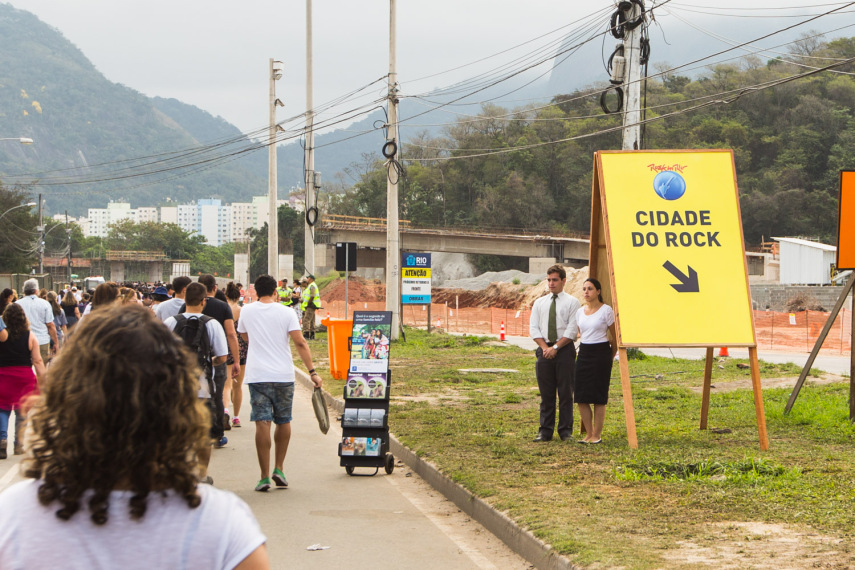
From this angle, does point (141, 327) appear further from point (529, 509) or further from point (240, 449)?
point (240, 449)

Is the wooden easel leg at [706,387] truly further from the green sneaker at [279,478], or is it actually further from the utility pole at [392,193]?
the utility pole at [392,193]

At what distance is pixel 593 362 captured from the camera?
36.3 feet

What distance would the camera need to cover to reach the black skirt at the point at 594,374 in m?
11.0

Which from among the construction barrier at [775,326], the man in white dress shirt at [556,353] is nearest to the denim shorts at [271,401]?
the man in white dress shirt at [556,353]

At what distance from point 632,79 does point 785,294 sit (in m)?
43.3

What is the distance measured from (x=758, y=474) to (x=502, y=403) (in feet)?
21.6

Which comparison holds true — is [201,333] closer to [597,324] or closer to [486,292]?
[597,324]

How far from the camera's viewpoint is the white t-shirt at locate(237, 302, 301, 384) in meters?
9.20

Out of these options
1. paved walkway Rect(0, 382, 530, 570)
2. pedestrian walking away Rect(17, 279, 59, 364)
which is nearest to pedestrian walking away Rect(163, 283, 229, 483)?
paved walkway Rect(0, 382, 530, 570)

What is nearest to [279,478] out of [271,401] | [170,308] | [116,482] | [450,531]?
[271,401]

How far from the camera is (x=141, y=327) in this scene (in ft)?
7.36

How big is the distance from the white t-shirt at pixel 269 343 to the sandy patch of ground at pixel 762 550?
13.8 ft

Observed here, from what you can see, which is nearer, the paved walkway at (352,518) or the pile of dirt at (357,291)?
the paved walkway at (352,518)

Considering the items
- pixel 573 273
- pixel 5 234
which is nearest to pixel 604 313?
pixel 573 273
